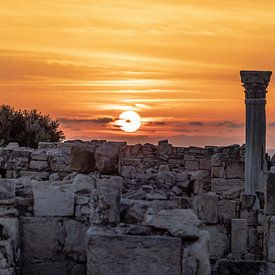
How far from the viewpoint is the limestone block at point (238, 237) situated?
41.0ft

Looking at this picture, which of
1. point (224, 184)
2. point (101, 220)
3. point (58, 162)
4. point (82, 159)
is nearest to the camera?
point (101, 220)

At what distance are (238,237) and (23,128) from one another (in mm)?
17436

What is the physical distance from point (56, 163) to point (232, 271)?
2531mm

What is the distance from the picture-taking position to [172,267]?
599cm

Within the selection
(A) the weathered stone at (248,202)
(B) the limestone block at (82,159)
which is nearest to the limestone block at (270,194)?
(B) the limestone block at (82,159)

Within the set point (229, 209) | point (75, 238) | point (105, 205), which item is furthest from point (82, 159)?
point (229, 209)

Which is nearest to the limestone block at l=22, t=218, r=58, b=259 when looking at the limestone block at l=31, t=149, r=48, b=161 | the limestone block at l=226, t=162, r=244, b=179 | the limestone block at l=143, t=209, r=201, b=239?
the limestone block at l=143, t=209, r=201, b=239

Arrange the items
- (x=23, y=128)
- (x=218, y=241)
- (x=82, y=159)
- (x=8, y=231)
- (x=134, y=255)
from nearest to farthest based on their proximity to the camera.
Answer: (x=134, y=255) → (x=8, y=231) → (x=82, y=159) → (x=218, y=241) → (x=23, y=128)

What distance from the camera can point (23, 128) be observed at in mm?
28828

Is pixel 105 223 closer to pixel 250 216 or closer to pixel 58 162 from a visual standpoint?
pixel 58 162

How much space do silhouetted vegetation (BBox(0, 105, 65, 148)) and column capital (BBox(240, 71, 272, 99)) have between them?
1095 cm

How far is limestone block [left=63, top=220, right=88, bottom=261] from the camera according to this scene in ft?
22.4

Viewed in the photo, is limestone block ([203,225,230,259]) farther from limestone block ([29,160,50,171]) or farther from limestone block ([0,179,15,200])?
limestone block ([0,179,15,200])

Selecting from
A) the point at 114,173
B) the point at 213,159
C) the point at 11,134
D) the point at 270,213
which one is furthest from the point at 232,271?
the point at 11,134
